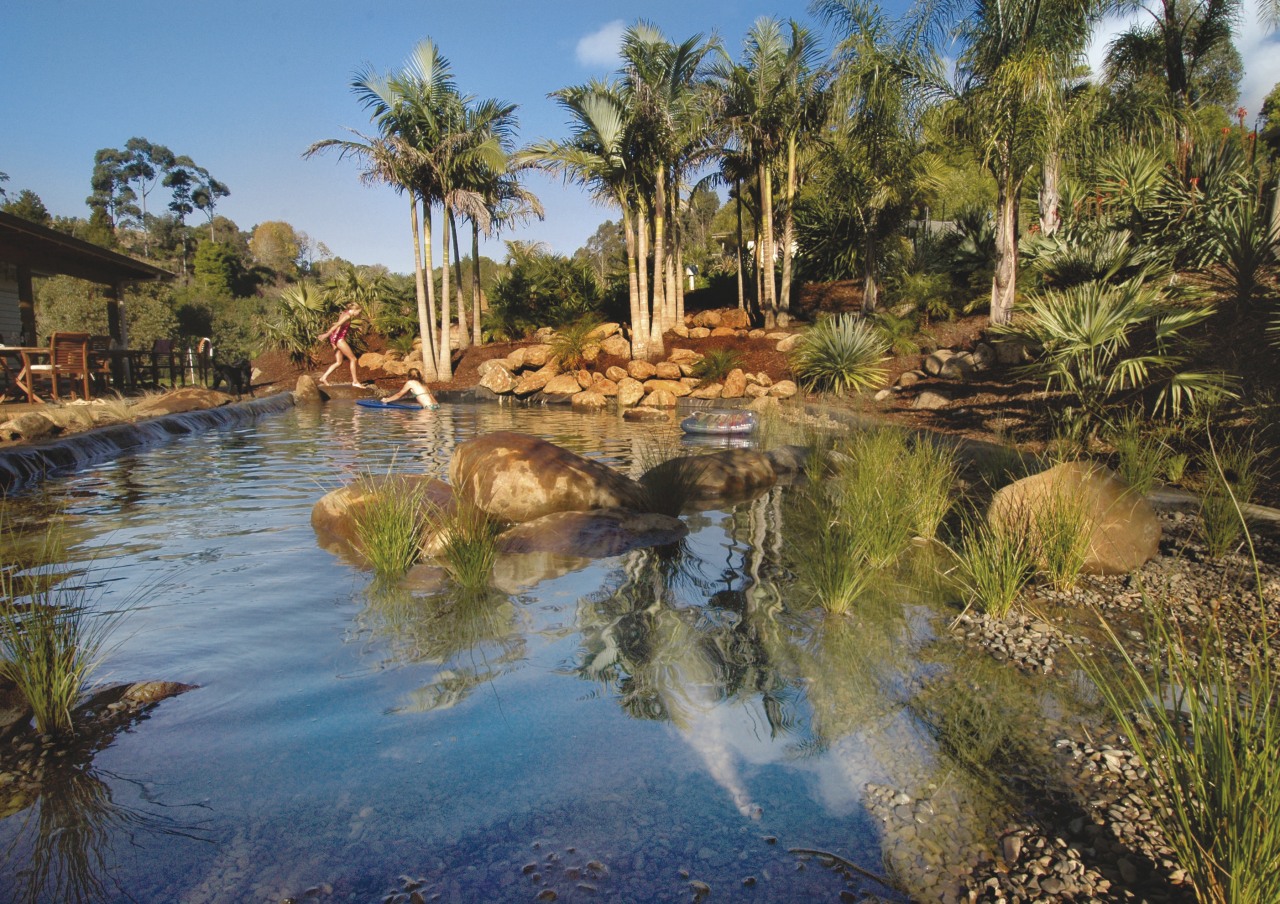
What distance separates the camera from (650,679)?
3729 millimetres

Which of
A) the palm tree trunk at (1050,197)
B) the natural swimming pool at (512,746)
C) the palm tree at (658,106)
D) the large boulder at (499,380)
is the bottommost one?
the natural swimming pool at (512,746)

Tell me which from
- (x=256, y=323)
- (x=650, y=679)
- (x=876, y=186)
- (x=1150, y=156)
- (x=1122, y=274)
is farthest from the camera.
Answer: (x=256, y=323)

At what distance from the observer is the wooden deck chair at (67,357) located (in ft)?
42.9

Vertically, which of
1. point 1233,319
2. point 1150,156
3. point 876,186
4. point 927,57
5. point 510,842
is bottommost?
point 510,842

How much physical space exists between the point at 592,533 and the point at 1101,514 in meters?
3.43

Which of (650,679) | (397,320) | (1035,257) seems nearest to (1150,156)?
(1035,257)

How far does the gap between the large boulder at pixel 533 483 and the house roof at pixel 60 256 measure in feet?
35.2

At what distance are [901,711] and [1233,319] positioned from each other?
354 inches

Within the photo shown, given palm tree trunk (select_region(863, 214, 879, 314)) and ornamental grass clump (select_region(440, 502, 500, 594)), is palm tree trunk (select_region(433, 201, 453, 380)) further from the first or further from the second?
ornamental grass clump (select_region(440, 502, 500, 594))

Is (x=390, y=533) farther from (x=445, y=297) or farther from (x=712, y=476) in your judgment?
(x=445, y=297)

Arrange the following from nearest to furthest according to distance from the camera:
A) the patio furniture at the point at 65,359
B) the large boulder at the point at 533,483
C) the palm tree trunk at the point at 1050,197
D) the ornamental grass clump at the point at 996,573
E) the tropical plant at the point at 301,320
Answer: the ornamental grass clump at the point at 996,573 < the large boulder at the point at 533,483 < the patio furniture at the point at 65,359 < the palm tree trunk at the point at 1050,197 < the tropical plant at the point at 301,320

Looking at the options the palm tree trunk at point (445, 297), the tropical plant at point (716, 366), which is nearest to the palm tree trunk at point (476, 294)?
the palm tree trunk at point (445, 297)

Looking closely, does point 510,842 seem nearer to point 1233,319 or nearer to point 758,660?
point 758,660

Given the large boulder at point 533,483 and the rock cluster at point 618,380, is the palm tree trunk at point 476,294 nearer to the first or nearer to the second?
the rock cluster at point 618,380
